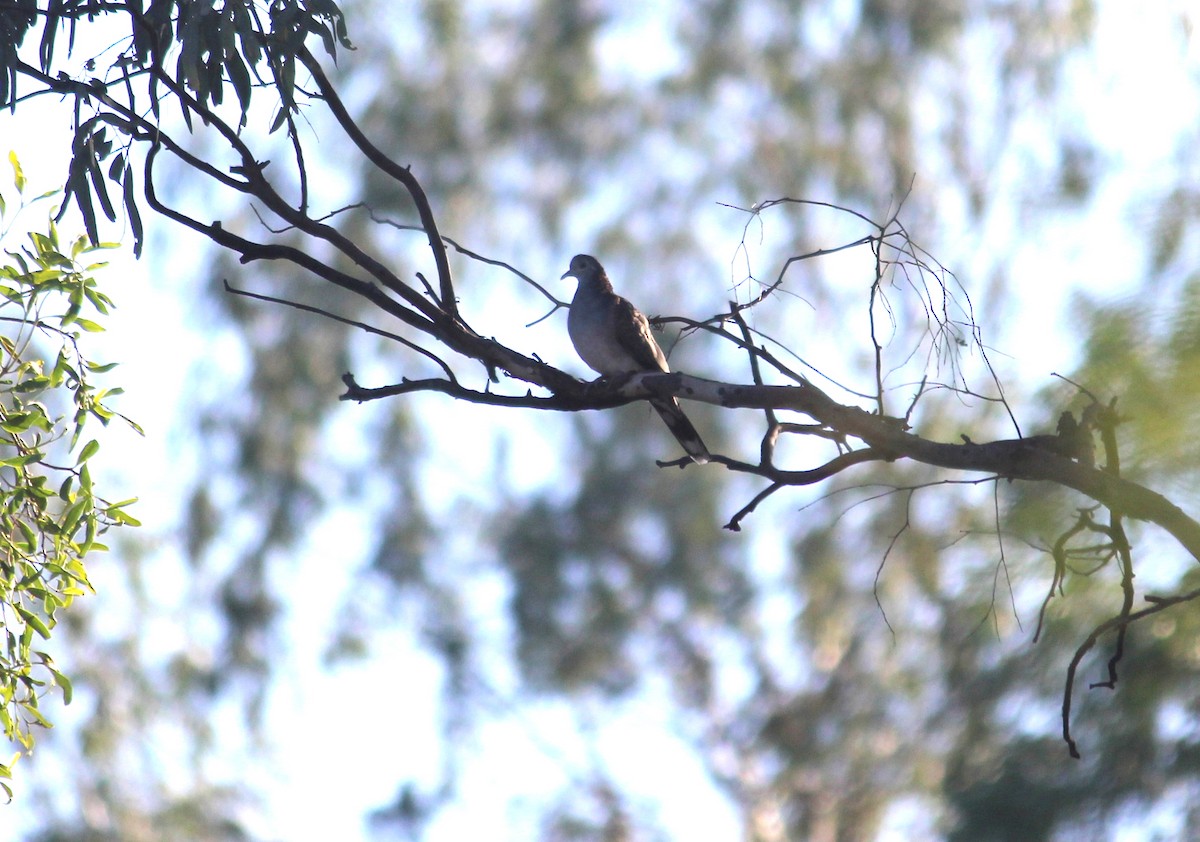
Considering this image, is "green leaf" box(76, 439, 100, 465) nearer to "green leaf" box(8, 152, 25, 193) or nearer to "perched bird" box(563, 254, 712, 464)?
"green leaf" box(8, 152, 25, 193)

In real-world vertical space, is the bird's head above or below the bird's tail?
above

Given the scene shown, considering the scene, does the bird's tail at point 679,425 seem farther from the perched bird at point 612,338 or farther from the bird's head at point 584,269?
the bird's head at point 584,269

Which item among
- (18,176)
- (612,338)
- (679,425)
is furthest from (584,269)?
(18,176)

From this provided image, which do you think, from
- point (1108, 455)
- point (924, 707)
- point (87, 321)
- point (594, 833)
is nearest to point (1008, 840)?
point (1108, 455)

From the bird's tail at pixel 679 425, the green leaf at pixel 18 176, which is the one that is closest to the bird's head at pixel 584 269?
the bird's tail at pixel 679 425

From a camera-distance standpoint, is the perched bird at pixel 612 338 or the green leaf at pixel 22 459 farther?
the perched bird at pixel 612 338

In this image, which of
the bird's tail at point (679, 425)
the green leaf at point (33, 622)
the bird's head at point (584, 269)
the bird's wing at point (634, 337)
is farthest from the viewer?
the bird's head at point (584, 269)

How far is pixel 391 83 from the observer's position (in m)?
13.5

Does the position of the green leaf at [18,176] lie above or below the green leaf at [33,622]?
above

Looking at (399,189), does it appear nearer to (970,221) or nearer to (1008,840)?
(970,221)

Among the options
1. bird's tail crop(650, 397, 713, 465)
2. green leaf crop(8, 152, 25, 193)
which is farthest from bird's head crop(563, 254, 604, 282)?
green leaf crop(8, 152, 25, 193)

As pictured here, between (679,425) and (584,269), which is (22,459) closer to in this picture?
(679,425)

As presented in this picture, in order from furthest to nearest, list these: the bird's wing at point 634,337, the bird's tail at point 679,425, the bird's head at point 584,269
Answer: the bird's head at point 584,269 → the bird's wing at point 634,337 → the bird's tail at point 679,425

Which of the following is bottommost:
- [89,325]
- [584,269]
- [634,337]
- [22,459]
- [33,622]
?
[33,622]
